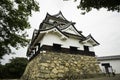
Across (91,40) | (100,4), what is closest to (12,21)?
(100,4)

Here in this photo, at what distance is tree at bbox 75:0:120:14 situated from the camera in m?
6.81

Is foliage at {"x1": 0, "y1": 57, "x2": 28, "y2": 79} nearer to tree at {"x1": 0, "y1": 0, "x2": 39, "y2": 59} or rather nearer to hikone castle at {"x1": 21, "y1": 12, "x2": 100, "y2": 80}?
hikone castle at {"x1": 21, "y1": 12, "x2": 100, "y2": 80}

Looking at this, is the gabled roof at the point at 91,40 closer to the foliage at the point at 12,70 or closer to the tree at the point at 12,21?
the tree at the point at 12,21

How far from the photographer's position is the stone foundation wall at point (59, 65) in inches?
400

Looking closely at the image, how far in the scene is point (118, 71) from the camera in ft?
76.3

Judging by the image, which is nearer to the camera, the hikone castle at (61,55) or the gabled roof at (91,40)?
the hikone castle at (61,55)

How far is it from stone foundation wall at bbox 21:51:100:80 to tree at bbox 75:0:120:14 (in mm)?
6109

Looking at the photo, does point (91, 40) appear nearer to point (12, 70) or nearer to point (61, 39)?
point (61, 39)

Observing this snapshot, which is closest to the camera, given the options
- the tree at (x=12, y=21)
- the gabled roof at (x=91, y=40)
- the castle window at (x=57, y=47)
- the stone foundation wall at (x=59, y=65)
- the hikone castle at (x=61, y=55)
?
the tree at (x=12, y=21)

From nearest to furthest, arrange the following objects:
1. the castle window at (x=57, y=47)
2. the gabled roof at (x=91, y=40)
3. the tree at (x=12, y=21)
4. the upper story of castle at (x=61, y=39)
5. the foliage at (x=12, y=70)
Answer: the tree at (x=12, y=21)
the upper story of castle at (x=61, y=39)
the castle window at (x=57, y=47)
the gabled roof at (x=91, y=40)
the foliage at (x=12, y=70)

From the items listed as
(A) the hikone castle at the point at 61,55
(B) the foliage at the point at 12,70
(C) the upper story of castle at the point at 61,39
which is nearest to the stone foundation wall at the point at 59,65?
(A) the hikone castle at the point at 61,55

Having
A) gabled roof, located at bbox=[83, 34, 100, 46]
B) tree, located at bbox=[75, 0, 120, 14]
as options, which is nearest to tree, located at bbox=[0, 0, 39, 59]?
tree, located at bbox=[75, 0, 120, 14]

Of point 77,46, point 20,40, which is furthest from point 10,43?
point 77,46

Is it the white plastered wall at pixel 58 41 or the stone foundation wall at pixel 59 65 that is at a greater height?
the white plastered wall at pixel 58 41
